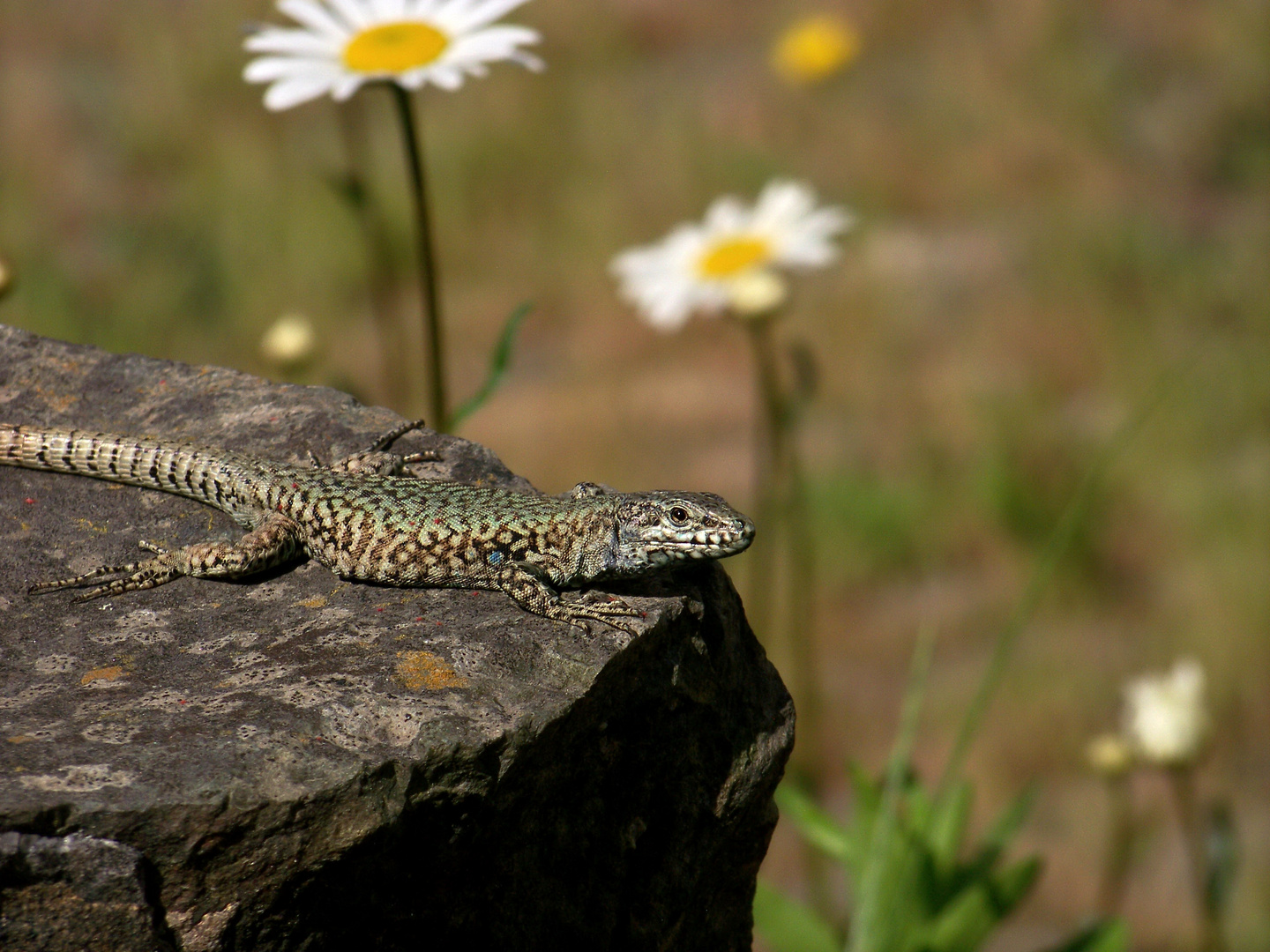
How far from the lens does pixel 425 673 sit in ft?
13.3

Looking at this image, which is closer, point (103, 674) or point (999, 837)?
point (103, 674)

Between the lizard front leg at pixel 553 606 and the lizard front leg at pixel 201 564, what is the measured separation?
856 mm

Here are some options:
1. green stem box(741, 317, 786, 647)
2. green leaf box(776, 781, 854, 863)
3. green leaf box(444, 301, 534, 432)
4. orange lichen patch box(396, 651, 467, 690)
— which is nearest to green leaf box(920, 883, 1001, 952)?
green leaf box(776, 781, 854, 863)

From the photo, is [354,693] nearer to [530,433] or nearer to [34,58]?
[530,433]

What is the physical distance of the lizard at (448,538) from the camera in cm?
464

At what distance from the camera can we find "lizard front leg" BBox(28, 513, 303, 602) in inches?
182

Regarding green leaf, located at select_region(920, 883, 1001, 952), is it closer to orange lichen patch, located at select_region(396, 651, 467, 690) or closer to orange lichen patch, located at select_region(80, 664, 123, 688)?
orange lichen patch, located at select_region(396, 651, 467, 690)

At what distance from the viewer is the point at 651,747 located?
166 inches

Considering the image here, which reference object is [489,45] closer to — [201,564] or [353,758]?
[201,564]

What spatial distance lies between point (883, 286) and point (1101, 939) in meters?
8.96

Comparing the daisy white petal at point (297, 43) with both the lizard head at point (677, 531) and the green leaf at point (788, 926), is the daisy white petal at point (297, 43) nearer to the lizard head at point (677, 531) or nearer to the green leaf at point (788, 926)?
the lizard head at point (677, 531)

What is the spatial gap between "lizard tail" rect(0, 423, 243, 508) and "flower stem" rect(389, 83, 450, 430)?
2.98ft

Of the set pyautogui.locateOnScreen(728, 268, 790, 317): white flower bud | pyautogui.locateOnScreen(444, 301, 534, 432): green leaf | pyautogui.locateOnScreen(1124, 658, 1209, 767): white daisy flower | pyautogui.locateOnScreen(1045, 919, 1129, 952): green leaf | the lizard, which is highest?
pyautogui.locateOnScreen(728, 268, 790, 317): white flower bud

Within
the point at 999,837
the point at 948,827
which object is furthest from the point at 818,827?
the point at 999,837
